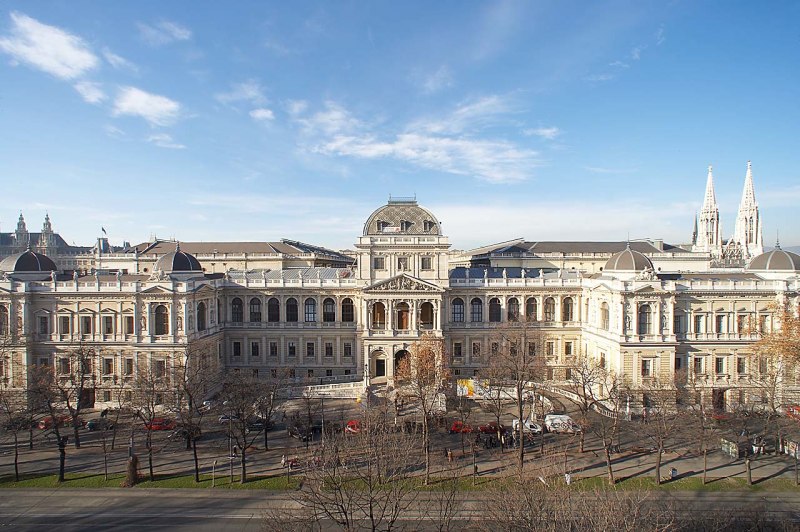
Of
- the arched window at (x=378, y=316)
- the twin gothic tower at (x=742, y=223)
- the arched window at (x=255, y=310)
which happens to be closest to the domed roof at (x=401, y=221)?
the arched window at (x=378, y=316)

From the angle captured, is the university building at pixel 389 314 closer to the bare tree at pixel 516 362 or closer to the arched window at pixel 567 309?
the arched window at pixel 567 309

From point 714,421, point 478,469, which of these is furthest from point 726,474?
Answer: point 478,469

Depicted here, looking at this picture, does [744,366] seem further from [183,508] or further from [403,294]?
[183,508]

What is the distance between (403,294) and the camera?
66188 mm

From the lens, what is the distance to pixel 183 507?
34906mm

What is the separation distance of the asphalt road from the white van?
1260 centimetres

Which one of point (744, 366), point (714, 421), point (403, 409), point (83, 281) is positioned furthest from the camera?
point (83, 281)

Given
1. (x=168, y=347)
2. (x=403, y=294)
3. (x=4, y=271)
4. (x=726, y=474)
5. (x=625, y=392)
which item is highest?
(x=4, y=271)

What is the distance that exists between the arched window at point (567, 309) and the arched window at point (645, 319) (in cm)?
1243

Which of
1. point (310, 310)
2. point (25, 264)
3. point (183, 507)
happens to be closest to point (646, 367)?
point (310, 310)

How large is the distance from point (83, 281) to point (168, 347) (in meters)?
13.7

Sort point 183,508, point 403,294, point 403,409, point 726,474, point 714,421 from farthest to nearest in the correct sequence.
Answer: point 403,294
point 403,409
point 714,421
point 726,474
point 183,508

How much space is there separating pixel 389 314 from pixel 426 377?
2021 cm

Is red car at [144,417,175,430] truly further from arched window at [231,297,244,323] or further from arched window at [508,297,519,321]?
arched window at [508,297,519,321]
